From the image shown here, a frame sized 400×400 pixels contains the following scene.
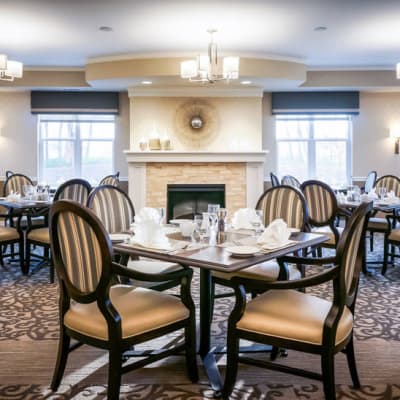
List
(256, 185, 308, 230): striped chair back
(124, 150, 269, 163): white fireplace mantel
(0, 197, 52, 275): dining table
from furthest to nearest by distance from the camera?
1. (124, 150, 269, 163): white fireplace mantel
2. (0, 197, 52, 275): dining table
3. (256, 185, 308, 230): striped chair back

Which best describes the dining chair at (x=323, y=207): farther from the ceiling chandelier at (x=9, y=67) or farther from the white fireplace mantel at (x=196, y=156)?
the ceiling chandelier at (x=9, y=67)

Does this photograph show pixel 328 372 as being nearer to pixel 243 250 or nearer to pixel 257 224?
pixel 243 250

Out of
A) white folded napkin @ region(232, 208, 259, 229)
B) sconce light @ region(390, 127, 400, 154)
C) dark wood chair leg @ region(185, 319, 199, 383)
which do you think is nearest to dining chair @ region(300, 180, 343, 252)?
white folded napkin @ region(232, 208, 259, 229)

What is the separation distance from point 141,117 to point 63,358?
18.2ft

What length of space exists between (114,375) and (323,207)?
298 centimetres

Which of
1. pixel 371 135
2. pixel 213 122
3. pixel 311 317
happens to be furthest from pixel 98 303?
pixel 371 135

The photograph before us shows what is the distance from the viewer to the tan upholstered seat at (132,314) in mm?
1997

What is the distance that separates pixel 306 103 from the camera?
778 centimetres

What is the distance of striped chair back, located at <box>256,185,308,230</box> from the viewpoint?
11.0 feet

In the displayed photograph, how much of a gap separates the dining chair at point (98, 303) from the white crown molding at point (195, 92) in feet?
17.8

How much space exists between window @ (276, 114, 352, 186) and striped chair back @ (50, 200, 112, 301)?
6.39 metres

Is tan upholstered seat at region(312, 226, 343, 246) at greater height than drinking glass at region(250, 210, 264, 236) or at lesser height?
lesser

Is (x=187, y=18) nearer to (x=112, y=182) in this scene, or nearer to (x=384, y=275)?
(x=112, y=182)

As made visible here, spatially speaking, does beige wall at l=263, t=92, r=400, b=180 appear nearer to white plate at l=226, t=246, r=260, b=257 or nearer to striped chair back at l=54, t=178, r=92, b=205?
striped chair back at l=54, t=178, r=92, b=205
